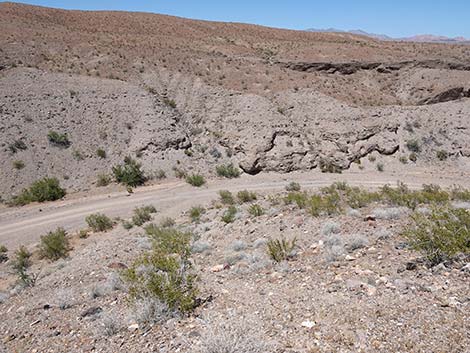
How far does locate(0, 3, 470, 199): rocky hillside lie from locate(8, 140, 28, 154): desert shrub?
0.06 metres

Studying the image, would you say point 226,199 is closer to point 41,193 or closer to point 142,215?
point 142,215

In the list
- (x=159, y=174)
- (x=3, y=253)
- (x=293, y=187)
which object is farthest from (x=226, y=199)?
(x=3, y=253)

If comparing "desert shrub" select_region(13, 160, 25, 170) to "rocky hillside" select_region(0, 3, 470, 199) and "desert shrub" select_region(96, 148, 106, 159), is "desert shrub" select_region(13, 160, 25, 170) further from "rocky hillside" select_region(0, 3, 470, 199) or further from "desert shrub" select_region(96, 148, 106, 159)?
"desert shrub" select_region(96, 148, 106, 159)

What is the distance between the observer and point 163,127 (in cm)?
2848

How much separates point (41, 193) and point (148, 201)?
6.32m

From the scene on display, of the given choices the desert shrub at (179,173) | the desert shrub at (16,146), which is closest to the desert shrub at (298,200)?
the desert shrub at (179,173)

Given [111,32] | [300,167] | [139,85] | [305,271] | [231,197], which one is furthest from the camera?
[111,32]

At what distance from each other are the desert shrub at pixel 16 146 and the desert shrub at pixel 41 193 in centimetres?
340

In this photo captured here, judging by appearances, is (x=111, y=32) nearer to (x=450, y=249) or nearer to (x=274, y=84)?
(x=274, y=84)

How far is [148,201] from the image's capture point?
21062 mm

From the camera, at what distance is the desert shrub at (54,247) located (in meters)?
14.7

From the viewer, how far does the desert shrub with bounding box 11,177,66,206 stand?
21.8 meters

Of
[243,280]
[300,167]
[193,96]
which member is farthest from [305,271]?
[193,96]

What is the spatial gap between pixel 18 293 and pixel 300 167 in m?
19.3
